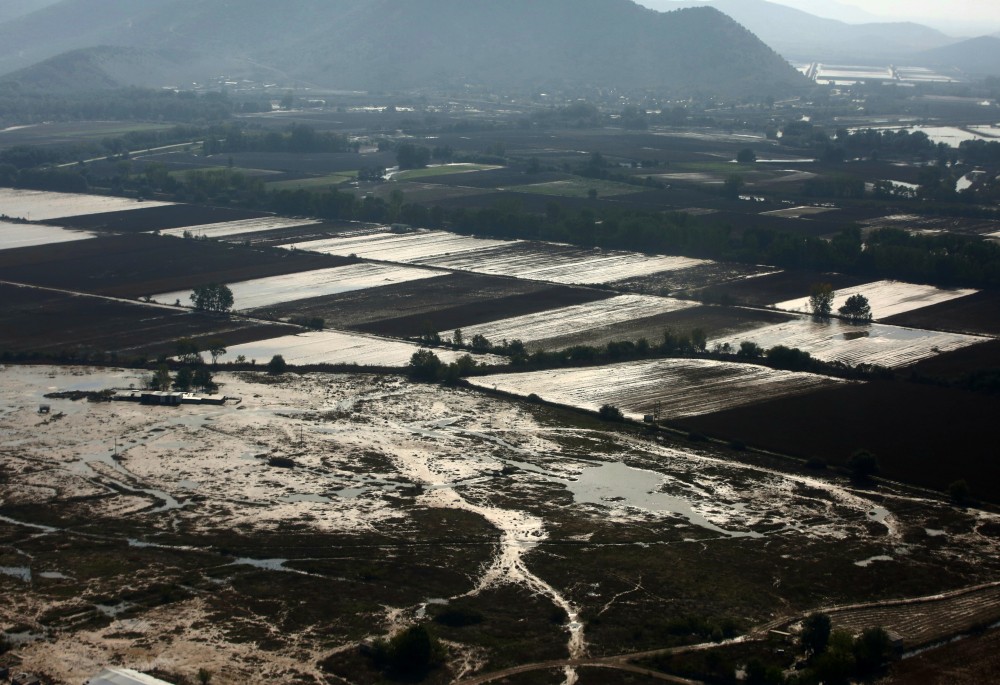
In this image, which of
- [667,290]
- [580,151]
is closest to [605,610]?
[667,290]

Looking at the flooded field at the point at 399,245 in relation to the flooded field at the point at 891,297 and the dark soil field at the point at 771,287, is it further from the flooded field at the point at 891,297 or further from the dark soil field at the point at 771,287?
the flooded field at the point at 891,297

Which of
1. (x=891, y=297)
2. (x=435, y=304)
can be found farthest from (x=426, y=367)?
(x=891, y=297)

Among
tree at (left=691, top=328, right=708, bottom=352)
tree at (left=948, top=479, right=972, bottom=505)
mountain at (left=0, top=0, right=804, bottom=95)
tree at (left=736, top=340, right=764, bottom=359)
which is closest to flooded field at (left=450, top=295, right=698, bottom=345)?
tree at (left=691, top=328, right=708, bottom=352)

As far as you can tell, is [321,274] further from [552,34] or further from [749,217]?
[552,34]

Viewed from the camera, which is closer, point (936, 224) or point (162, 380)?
point (162, 380)

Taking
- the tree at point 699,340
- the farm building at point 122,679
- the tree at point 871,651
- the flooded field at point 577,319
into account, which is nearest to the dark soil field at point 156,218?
the flooded field at point 577,319

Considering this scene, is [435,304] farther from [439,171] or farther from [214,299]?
[439,171]
